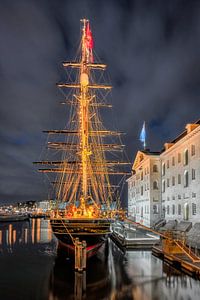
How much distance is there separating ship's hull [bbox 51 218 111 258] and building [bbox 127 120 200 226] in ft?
43.2

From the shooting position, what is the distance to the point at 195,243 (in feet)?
117

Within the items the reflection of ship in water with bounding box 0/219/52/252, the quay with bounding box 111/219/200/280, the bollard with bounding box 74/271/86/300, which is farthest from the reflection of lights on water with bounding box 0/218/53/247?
the bollard with bounding box 74/271/86/300

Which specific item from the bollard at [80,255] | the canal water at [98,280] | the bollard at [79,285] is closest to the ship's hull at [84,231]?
the canal water at [98,280]

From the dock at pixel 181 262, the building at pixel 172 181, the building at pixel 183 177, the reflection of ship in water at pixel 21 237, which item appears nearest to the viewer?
the dock at pixel 181 262

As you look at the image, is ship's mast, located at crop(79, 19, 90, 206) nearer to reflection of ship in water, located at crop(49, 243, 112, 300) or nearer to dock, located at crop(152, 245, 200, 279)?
reflection of ship in water, located at crop(49, 243, 112, 300)

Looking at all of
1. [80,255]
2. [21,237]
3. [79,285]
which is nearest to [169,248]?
[80,255]

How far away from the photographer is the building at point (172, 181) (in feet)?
140

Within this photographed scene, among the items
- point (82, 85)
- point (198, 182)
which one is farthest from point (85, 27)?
point (198, 182)

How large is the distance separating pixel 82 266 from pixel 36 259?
10.2m

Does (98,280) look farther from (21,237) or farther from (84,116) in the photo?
(21,237)

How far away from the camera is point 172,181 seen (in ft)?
174

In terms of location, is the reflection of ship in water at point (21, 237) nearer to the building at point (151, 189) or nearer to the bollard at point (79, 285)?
the building at point (151, 189)

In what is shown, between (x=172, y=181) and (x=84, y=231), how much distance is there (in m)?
23.6

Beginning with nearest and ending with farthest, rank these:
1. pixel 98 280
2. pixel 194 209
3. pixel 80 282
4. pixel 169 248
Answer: pixel 80 282
pixel 98 280
pixel 169 248
pixel 194 209
